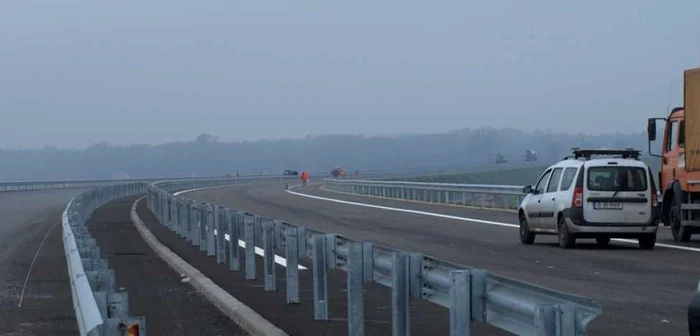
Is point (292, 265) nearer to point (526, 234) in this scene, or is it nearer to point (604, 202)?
point (604, 202)

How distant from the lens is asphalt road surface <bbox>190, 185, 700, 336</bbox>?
1354 cm

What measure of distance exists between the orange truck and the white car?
2.98 ft

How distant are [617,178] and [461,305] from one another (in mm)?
15637

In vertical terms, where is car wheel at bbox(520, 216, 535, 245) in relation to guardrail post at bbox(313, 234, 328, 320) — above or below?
below

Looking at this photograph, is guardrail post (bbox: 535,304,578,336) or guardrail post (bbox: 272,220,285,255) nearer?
guardrail post (bbox: 535,304,578,336)

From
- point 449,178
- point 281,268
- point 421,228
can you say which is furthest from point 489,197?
point 449,178

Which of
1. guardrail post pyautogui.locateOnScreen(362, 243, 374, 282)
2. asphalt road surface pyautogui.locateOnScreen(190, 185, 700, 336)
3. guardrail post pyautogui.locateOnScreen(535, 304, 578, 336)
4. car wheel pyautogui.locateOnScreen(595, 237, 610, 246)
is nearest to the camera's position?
guardrail post pyautogui.locateOnScreen(535, 304, 578, 336)

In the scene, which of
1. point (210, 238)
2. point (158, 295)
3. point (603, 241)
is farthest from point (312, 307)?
point (603, 241)

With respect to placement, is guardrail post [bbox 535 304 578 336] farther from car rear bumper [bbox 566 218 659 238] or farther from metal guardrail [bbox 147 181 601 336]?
car rear bumper [bbox 566 218 659 238]

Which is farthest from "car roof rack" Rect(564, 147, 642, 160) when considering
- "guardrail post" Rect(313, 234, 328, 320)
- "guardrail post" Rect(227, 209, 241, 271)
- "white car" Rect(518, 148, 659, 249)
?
"guardrail post" Rect(313, 234, 328, 320)

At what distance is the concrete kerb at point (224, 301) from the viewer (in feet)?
39.8

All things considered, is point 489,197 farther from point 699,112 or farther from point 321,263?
point 321,263

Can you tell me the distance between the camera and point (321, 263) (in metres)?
13.1

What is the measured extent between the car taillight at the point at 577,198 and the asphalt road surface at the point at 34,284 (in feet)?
28.4
